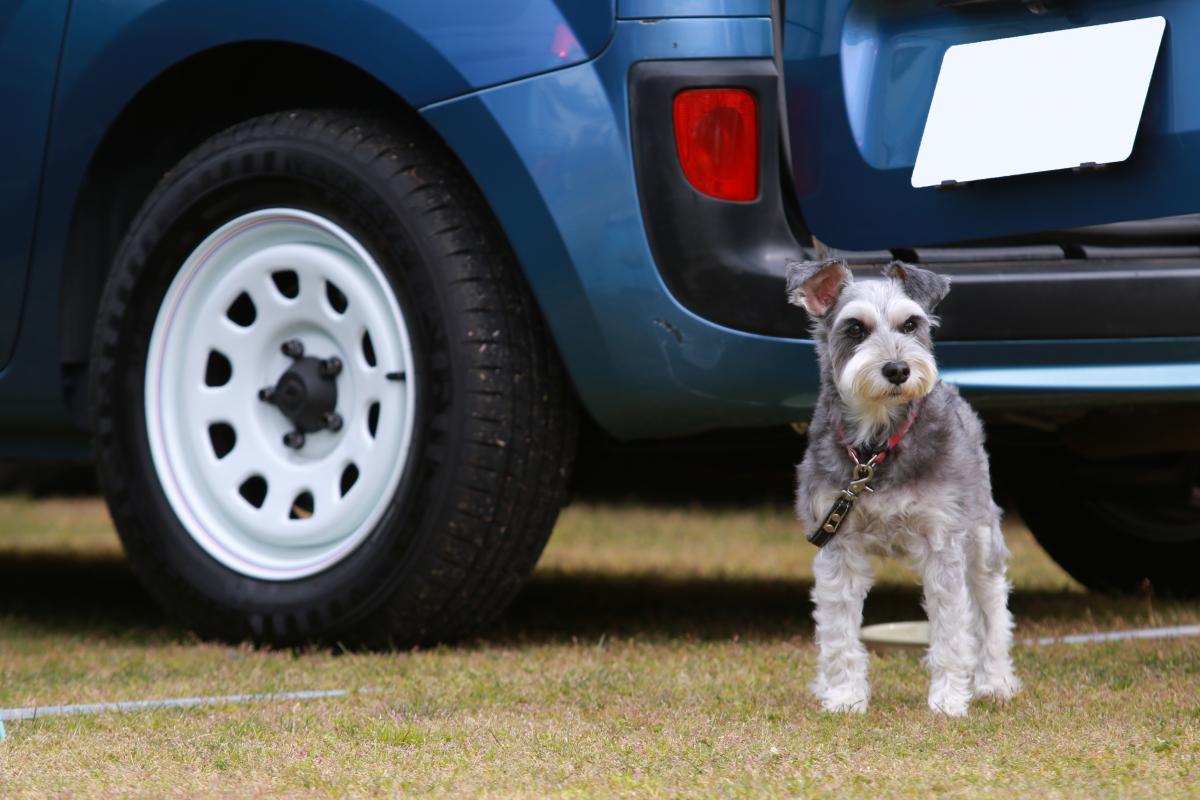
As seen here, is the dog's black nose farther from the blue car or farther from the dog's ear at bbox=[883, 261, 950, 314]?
the blue car

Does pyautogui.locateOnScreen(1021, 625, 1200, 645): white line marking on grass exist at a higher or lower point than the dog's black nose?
lower

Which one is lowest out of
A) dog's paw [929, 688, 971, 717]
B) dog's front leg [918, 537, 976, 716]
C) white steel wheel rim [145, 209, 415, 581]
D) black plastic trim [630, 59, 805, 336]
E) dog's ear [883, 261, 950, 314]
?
dog's paw [929, 688, 971, 717]

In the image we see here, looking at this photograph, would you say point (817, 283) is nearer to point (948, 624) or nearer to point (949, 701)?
point (948, 624)

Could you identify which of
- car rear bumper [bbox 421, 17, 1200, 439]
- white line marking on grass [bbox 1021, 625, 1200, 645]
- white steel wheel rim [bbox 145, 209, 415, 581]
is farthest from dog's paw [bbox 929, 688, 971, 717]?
white steel wheel rim [bbox 145, 209, 415, 581]

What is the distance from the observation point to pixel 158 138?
461cm

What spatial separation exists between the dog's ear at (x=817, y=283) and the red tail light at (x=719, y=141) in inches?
9.9

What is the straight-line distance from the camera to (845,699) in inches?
133

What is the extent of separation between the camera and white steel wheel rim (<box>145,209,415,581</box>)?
407 cm

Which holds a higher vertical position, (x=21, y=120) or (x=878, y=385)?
(x=21, y=120)

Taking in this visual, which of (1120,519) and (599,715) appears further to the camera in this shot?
(1120,519)

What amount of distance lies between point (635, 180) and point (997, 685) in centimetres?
124

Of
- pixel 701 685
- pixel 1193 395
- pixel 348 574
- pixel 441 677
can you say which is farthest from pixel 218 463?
pixel 1193 395

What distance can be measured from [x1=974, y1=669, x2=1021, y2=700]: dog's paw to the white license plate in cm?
99

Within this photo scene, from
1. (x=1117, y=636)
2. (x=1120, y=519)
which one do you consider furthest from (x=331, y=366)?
(x=1120, y=519)
